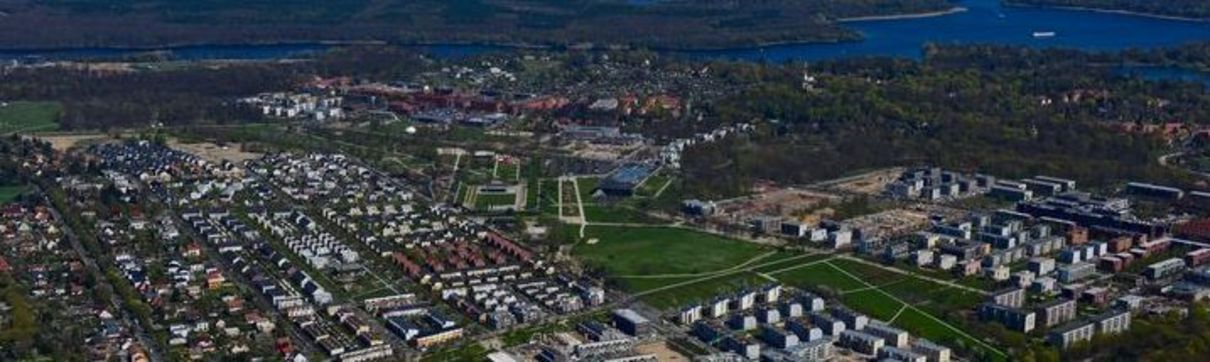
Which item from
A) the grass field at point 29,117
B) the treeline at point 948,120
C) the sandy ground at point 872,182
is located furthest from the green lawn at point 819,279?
the grass field at point 29,117

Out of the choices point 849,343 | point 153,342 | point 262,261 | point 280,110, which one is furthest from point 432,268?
point 280,110

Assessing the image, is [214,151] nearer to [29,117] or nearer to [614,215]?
[29,117]

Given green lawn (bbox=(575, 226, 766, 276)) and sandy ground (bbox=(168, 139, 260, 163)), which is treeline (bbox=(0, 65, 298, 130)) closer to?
sandy ground (bbox=(168, 139, 260, 163))

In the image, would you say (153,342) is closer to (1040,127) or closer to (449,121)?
(449,121)

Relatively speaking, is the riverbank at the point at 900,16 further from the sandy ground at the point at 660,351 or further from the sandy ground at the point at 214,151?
the sandy ground at the point at 660,351

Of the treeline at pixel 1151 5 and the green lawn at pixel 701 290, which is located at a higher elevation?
the green lawn at pixel 701 290

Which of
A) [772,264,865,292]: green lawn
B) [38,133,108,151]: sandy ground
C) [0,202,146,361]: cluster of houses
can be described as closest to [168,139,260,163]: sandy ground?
[38,133,108,151]: sandy ground
